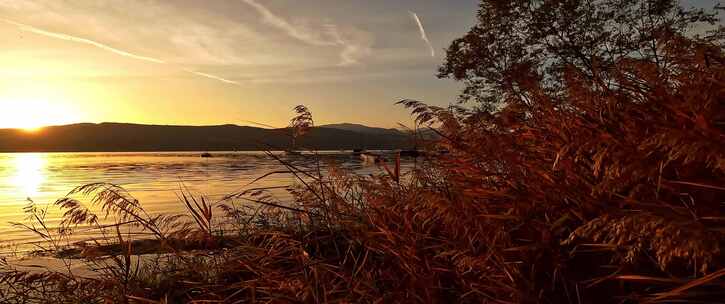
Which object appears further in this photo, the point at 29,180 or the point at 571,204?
the point at 29,180

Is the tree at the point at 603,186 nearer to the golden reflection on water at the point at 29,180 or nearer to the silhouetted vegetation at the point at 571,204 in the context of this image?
the silhouetted vegetation at the point at 571,204

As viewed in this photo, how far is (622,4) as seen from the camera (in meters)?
21.6

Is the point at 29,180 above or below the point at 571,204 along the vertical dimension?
below

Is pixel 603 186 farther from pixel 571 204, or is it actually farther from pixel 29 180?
pixel 29 180

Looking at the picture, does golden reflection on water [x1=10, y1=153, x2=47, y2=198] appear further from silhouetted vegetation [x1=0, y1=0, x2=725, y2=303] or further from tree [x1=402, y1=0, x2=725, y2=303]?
tree [x1=402, y1=0, x2=725, y2=303]

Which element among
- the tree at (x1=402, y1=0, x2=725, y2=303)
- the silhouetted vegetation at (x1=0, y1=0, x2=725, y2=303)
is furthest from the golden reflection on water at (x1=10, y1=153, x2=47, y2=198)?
the tree at (x1=402, y1=0, x2=725, y2=303)

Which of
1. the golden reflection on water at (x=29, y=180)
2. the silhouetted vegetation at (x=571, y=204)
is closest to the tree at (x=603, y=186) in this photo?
the silhouetted vegetation at (x=571, y=204)

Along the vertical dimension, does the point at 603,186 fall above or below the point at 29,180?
above

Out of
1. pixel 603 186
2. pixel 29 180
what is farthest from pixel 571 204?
pixel 29 180

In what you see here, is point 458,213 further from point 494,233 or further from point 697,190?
point 697,190

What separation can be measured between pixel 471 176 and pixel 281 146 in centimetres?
202

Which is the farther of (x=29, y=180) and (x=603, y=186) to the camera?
(x=29, y=180)

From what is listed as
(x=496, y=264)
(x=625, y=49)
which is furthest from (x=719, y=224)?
(x=625, y=49)

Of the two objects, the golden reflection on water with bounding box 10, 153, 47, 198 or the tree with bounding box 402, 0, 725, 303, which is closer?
the tree with bounding box 402, 0, 725, 303
